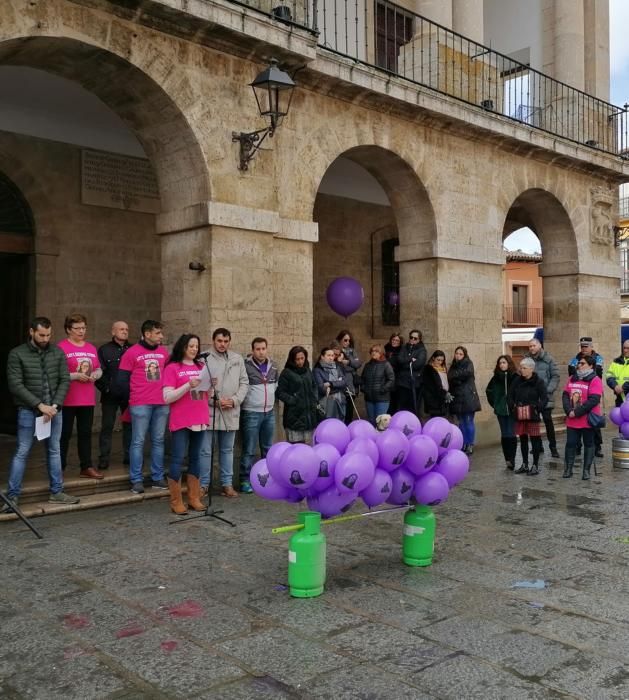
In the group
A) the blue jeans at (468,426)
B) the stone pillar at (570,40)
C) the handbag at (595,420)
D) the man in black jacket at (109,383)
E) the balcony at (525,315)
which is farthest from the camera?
the balcony at (525,315)

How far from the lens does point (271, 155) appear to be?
9.09 meters

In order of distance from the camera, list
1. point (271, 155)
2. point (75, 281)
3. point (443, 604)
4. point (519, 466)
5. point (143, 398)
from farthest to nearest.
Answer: point (75, 281) → point (519, 466) → point (271, 155) → point (143, 398) → point (443, 604)

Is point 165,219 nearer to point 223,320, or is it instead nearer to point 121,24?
point 223,320

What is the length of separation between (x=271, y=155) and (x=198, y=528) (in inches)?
184

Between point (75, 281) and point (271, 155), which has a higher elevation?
point (271, 155)

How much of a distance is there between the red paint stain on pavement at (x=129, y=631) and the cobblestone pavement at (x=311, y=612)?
1 cm

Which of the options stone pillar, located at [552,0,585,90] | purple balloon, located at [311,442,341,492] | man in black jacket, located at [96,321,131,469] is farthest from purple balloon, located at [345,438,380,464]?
stone pillar, located at [552,0,585,90]

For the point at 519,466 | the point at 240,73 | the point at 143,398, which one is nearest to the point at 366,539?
A: the point at 143,398

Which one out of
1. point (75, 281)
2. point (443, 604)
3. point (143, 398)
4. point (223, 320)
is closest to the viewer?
point (443, 604)

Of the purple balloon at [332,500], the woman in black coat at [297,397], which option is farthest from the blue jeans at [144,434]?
the purple balloon at [332,500]

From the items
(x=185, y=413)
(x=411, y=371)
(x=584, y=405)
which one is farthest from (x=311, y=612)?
(x=411, y=371)

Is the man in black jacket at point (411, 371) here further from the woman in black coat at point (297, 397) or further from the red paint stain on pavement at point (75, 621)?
the red paint stain on pavement at point (75, 621)

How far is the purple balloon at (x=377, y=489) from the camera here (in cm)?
501

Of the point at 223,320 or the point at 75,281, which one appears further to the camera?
the point at 75,281
